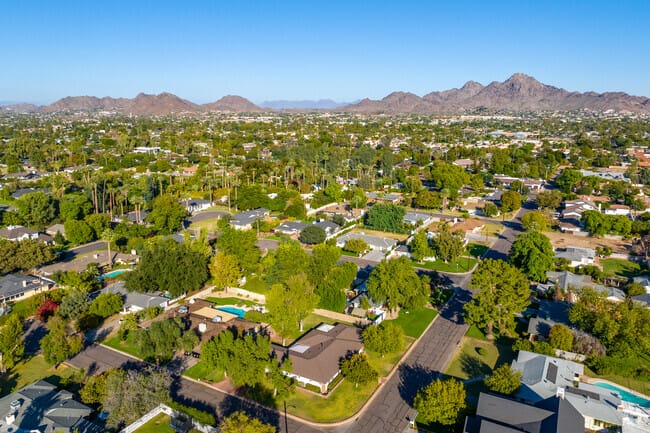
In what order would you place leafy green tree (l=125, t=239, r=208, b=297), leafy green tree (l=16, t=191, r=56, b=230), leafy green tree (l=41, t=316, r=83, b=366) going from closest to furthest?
leafy green tree (l=41, t=316, r=83, b=366) → leafy green tree (l=125, t=239, r=208, b=297) → leafy green tree (l=16, t=191, r=56, b=230)

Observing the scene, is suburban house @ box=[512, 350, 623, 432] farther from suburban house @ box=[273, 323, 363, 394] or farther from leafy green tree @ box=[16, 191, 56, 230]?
leafy green tree @ box=[16, 191, 56, 230]

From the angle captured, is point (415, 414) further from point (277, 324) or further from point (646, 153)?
point (646, 153)

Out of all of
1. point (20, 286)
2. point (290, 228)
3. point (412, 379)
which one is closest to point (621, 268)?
point (412, 379)

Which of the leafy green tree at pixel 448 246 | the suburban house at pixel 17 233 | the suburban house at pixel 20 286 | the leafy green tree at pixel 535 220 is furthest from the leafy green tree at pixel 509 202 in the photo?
the suburban house at pixel 17 233

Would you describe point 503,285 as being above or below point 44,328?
above

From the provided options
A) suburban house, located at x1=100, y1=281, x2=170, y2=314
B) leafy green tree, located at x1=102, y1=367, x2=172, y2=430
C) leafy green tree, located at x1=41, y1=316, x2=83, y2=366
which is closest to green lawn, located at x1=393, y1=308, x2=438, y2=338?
leafy green tree, located at x1=102, y1=367, x2=172, y2=430

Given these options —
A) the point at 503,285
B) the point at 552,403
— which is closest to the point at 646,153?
the point at 503,285
